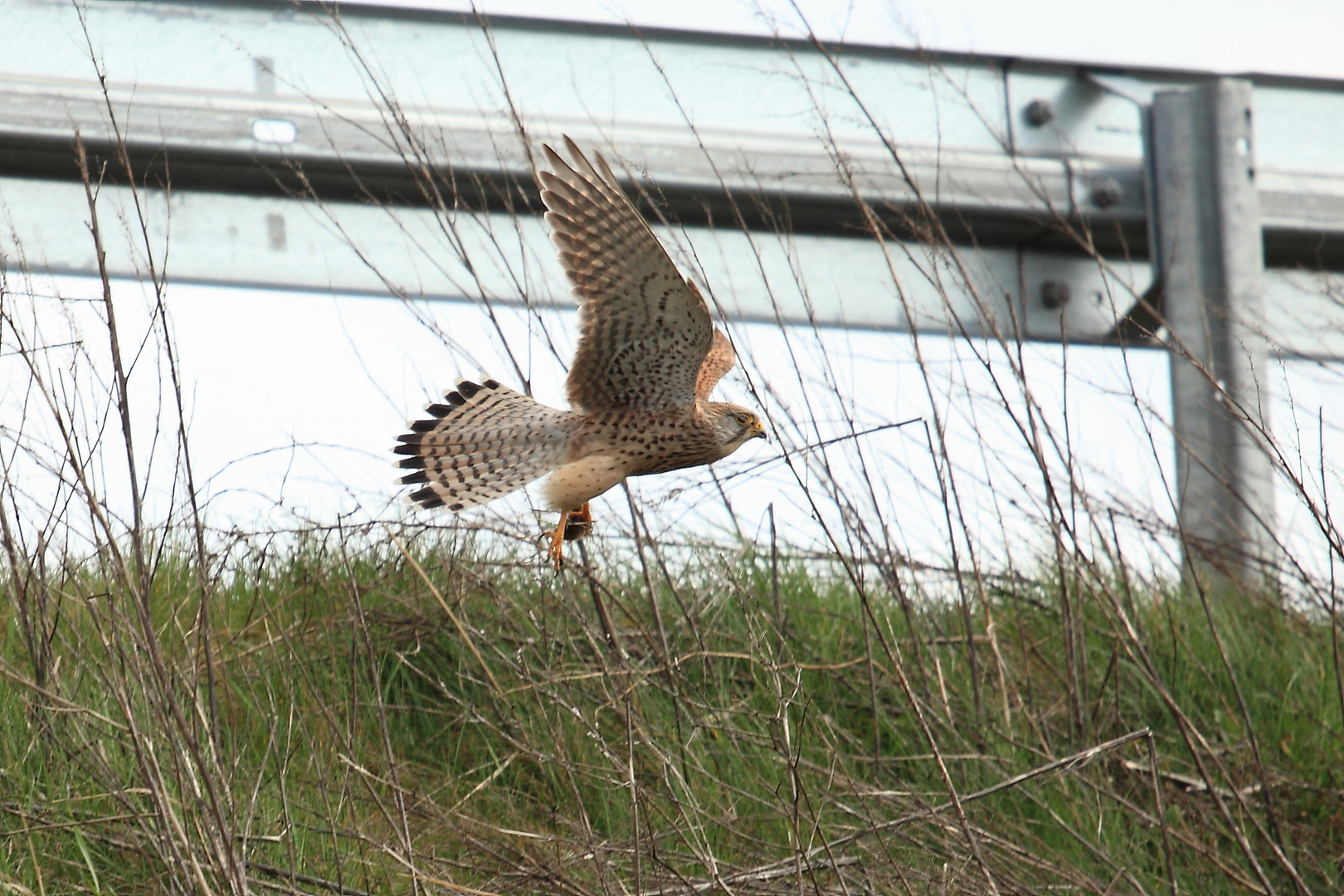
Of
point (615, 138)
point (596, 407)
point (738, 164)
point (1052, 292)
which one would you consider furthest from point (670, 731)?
point (1052, 292)

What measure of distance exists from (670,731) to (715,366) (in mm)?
1247

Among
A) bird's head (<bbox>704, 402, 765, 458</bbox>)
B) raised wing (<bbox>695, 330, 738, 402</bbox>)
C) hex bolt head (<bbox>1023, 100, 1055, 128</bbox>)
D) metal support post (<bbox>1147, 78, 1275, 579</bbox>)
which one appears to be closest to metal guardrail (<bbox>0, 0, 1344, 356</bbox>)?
hex bolt head (<bbox>1023, 100, 1055, 128</bbox>)

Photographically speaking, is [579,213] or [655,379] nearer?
[579,213]

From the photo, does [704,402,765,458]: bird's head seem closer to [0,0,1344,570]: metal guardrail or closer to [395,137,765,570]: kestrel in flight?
[395,137,765,570]: kestrel in flight

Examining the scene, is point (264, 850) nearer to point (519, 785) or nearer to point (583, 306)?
point (519, 785)

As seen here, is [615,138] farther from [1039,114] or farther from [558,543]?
[558,543]

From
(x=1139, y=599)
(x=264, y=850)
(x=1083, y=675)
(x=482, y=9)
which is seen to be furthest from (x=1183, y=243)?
(x=264, y=850)

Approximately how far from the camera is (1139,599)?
4.84 m

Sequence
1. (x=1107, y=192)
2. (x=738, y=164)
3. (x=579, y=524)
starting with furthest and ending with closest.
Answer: (x=1107, y=192)
(x=738, y=164)
(x=579, y=524)

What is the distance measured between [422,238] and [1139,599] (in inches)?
113

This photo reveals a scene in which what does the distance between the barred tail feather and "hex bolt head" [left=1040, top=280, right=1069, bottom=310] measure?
260 centimetres

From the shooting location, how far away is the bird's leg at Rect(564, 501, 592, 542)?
3.75m

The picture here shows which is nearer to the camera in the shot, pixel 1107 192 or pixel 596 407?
pixel 596 407

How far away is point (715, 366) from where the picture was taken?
446 centimetres
